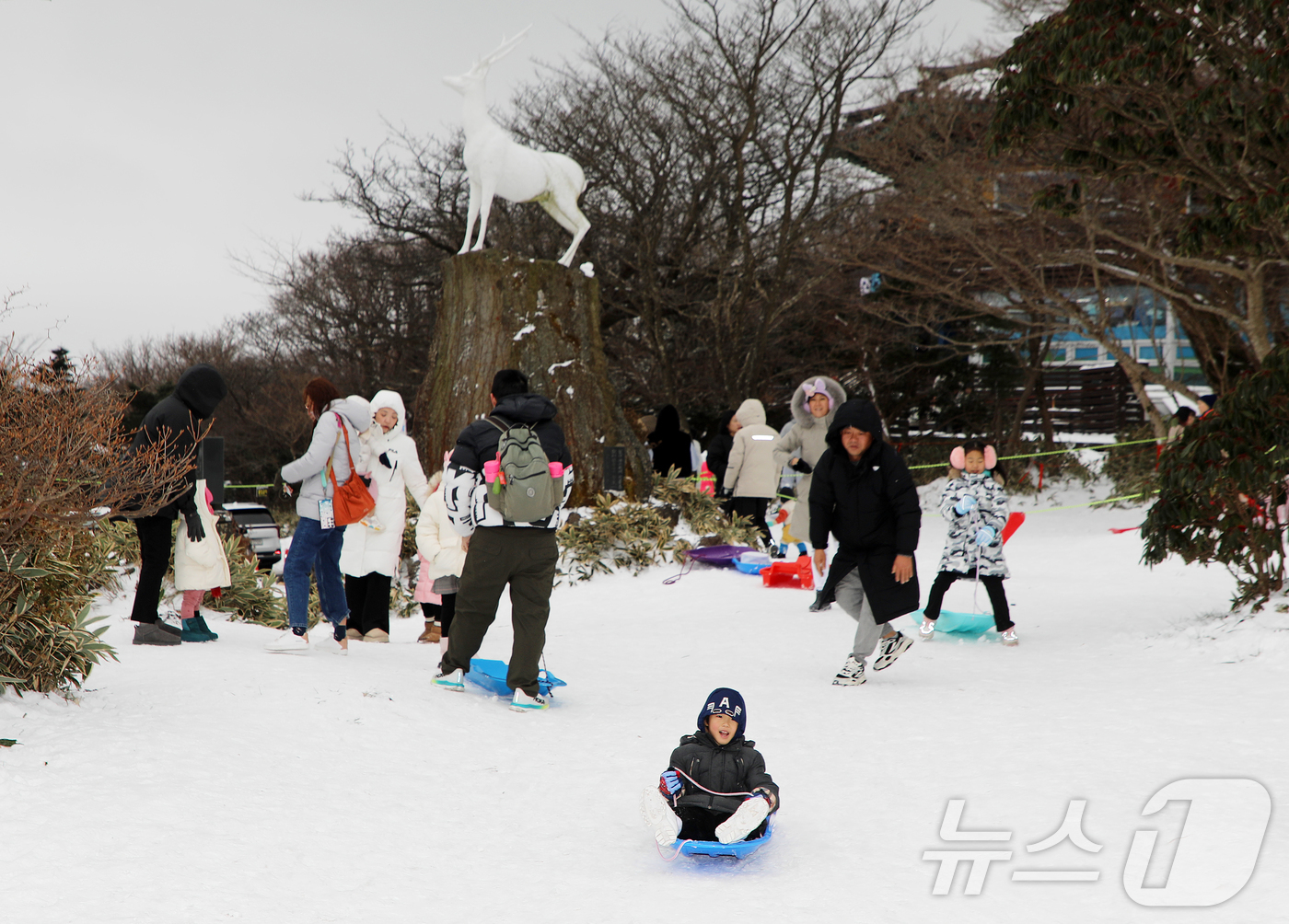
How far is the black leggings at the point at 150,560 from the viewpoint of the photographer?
5465 mm

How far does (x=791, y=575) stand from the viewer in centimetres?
884

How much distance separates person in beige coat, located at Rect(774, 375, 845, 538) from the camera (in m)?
8.26

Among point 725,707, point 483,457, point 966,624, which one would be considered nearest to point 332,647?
point 483,457

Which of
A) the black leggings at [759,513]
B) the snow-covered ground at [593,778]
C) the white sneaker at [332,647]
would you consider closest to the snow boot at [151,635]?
the snow-covered ground at [593,778]

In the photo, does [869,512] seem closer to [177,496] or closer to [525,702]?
[525,702]

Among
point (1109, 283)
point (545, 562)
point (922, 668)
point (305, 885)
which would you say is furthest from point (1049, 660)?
point (1109, 283)

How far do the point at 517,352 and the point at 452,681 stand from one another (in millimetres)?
5806

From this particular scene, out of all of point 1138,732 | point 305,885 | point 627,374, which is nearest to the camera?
point 305,885

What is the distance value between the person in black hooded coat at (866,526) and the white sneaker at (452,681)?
200cm

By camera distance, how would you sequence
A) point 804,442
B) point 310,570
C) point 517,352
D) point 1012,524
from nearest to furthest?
point 310,570 → point 1012,524 → point 804,442 → point 517,352

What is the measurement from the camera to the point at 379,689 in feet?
16.0

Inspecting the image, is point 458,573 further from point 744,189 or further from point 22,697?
point 744,189

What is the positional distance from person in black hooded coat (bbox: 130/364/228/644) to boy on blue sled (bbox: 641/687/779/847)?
323 centimetres

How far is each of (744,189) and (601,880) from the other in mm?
15513
